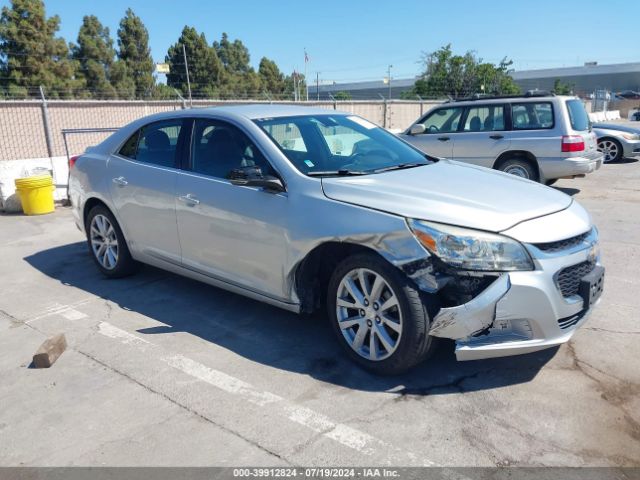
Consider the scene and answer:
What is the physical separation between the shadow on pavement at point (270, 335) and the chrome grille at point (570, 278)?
64 centimetres

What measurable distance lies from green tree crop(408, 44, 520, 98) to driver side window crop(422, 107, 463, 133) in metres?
29.7

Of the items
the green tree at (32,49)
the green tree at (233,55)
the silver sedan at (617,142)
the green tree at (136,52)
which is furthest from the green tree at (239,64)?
the silver sedan at (617,142)

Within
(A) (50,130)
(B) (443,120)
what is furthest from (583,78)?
(A) (50,130)

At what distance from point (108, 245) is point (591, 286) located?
4478mm

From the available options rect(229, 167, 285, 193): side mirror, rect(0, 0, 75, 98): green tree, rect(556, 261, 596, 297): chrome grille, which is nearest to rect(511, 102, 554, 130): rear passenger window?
rect(556, 261, 596, 297): chrome grille

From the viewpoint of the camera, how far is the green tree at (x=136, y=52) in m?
38.8

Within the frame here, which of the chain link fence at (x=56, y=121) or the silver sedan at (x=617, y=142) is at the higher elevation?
the chain link fence at (x=56, y=121)

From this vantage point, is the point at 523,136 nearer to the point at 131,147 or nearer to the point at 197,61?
the point at 131,147

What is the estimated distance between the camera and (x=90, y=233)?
583 centimetres

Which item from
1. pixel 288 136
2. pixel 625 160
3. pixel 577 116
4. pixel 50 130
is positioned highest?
pixel 288 136

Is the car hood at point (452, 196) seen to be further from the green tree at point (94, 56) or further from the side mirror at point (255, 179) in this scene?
the green tree at point (94, 56)

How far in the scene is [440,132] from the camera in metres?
10.3

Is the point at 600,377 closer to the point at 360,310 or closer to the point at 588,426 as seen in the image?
the point at 588,426

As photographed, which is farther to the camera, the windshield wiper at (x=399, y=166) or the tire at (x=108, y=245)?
the tire at (x=108, y=245)
